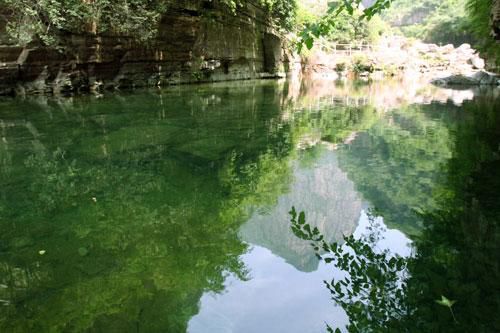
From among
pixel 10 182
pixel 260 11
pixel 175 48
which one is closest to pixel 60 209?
pixel 10 182

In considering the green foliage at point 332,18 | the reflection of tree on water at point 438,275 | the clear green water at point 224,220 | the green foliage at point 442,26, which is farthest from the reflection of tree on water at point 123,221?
the green foliage at point 442,26

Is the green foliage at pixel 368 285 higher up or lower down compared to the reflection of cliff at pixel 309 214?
higher up

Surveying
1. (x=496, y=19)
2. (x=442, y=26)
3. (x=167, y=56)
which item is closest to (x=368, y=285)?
(x=496, y=19)

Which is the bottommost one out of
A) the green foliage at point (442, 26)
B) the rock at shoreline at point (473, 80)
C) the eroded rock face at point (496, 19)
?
the rock at shoreline at point (473, 80)

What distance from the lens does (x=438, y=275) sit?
2975mm

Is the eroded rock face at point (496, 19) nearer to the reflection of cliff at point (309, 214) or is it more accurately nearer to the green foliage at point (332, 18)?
the reflection of cliff at point (309, 214)

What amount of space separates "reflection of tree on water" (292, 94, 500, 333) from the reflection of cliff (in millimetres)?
198

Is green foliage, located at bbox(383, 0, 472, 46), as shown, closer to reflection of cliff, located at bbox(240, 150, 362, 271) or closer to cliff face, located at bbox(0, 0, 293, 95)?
cliff face, located at bbox(0, 0, 293, 95)

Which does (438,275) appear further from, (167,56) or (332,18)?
(167,56)

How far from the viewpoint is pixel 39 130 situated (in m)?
9.16

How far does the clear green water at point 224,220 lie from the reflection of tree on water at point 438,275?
2cm

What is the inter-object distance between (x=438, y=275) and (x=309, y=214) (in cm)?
174

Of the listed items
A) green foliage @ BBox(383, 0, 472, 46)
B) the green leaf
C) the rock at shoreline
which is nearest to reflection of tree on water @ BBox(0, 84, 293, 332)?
the green leaf

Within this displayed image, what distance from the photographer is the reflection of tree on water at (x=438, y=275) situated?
8.21 ft
